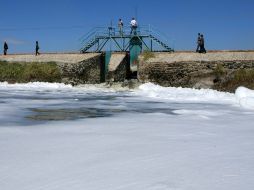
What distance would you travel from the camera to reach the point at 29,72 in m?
26.2

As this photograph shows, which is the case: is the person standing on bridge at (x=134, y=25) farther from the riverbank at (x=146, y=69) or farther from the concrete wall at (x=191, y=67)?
the concrete wall at (x=191, y=67)

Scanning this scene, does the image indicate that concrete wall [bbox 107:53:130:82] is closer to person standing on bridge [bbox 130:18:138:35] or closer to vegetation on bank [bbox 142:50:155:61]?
person standing on bridge [bbox 130:18:138:35]

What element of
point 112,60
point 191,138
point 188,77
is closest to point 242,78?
point 188,77

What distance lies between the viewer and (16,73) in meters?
26.7

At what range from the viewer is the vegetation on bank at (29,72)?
1018 inches

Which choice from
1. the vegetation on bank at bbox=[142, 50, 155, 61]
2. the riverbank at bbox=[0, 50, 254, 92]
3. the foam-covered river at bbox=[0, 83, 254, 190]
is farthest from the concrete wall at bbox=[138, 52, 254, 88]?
the foam-covered river at bbox=[0, 83, 254, 190]

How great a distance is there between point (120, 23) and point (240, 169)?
23.7 metres

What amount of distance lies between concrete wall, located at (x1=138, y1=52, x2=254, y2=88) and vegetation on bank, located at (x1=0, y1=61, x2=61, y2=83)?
5.75m

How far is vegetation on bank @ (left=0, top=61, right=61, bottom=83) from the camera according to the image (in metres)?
25.9

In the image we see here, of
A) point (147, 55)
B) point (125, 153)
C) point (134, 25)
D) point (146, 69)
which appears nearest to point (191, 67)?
point (146, 69)

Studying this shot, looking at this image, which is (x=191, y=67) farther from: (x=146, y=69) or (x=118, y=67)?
(x=118, y=67)

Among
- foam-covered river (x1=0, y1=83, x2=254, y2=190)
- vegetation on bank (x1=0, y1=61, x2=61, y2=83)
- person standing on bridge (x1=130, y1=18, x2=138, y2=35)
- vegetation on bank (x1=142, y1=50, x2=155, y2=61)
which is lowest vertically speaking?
foam-covered river (x1=0, y1=83, x2=254, y2=190)

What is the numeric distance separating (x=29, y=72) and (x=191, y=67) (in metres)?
10.7

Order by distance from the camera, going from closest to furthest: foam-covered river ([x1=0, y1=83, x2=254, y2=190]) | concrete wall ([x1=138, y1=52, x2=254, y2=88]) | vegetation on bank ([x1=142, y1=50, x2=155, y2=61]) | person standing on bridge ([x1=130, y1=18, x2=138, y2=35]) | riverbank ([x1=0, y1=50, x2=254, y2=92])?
foam-covered river ([x1=0, y1=83, x2=254, y2=190]) < riverbank ([x1=0, y1=50, x2=254, y2=92]) < concrete wall ([x1=138, y1=52, x2=254, y2=88]) < vegetation on bank ([x1=142, y1=50, x2=155, y2=61]) < person standing on bridge ([x1=130, y1=18, x2=138, y2=35])
